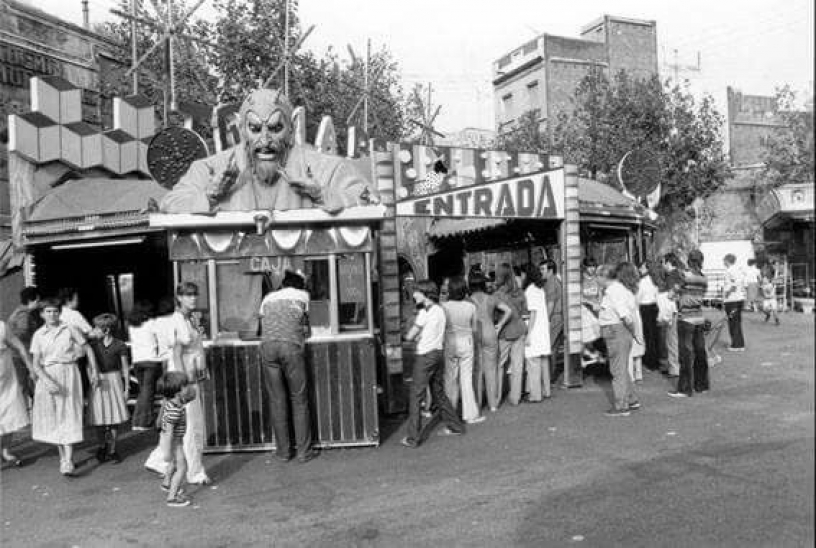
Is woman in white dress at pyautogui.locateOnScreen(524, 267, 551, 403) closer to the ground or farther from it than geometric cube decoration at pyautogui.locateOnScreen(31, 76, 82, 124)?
closer to the ground

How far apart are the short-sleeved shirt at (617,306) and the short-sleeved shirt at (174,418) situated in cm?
471

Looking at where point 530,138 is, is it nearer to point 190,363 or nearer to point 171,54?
point 171,54

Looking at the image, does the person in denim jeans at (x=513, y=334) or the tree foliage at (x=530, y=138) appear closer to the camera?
the person in denim jeans at (x=513, y=334)

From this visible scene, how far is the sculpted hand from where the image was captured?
7.56 m

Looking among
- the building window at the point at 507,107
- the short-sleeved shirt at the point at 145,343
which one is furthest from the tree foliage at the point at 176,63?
the building window at the point at 507,107

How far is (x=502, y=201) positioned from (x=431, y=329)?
8.35 feet

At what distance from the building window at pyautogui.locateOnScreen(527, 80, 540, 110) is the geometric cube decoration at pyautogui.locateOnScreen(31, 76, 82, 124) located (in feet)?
82.8

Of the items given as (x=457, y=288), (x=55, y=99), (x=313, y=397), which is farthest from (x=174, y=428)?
(x=55, y=99)

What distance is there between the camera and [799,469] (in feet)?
19.0

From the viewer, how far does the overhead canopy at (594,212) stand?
12.7m

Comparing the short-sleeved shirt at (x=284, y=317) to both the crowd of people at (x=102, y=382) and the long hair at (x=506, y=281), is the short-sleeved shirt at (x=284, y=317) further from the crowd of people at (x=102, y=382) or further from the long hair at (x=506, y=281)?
the long hair at (x=506, y=281)

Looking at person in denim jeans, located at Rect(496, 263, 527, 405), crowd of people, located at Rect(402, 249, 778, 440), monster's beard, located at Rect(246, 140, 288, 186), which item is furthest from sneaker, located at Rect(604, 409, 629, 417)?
monster's beard, located at Rect(246, 140, 288, 186)

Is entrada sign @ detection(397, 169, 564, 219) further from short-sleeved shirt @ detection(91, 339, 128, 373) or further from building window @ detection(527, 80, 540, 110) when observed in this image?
building window @ detection(527, 80, 540, 110)

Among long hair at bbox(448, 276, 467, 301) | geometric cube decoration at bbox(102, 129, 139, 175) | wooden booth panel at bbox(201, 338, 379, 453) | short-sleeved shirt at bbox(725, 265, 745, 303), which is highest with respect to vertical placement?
geometric cube decoration at bbox(102, 129, 139, 175)
